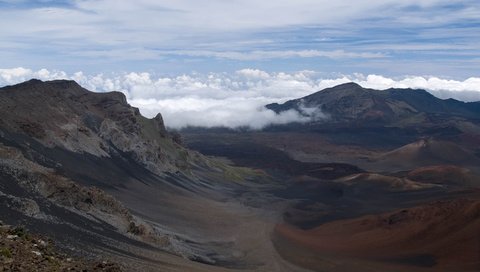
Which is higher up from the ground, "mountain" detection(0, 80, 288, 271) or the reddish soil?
"mountain" detection(0, 80, 288, 271)

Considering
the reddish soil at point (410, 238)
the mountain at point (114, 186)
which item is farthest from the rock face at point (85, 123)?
the reddish soil at point (410, 238)

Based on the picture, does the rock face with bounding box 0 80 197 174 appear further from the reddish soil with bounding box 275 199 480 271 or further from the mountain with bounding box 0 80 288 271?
the reddish soil with bounding box 275 199 480 271

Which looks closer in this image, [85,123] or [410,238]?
[410,238]

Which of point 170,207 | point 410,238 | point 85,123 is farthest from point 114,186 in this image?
point 410,238

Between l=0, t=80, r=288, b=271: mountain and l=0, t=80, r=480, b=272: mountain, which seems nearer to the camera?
l=0, t=80, r=480, b=272: mountain

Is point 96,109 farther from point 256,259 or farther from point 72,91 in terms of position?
point 256,259

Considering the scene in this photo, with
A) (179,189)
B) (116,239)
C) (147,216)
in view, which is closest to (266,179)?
(179,189)

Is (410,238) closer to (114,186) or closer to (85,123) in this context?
(114,186)

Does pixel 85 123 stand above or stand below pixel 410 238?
above

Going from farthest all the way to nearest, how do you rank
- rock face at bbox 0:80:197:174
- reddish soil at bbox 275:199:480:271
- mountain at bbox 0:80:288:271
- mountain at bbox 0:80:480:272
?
rock face at bbox 0:80:197:174 → reddish soil at bbox 275:199:480:271 → mountain at bbox 0:80:288:271 → mountain at bbox 0:80:480:272

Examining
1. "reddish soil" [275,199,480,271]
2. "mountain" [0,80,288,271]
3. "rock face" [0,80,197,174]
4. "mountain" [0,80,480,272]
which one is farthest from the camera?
"rock face" [0,80,197,174]

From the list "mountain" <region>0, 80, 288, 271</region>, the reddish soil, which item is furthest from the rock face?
the reddish soil

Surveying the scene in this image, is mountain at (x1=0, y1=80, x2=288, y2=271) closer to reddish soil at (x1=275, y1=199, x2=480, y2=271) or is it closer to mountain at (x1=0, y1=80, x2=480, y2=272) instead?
mountain at (x1=0, y1=80, x2=480, y2=272)

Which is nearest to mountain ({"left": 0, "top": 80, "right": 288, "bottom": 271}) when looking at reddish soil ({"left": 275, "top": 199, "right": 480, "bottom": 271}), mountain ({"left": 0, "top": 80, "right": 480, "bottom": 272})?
mountain ({"left": 0, "top": 80, "right": 480, "bottom": 272})
